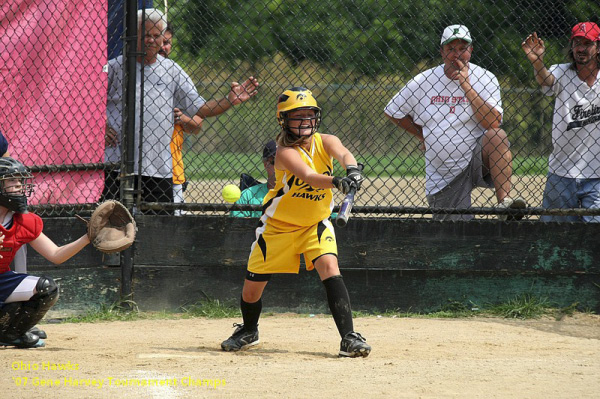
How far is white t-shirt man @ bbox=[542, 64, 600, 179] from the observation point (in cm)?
642

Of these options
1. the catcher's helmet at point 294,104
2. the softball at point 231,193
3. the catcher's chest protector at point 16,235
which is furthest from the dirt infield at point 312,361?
the softball at point 231,193

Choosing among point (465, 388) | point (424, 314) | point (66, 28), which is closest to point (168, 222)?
point (66, 28)

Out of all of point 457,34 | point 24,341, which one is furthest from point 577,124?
point 24,341

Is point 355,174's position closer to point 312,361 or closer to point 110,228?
point 312,361

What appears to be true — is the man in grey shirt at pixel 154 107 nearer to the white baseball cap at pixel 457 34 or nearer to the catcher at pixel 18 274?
the catcher at pixel 18 274

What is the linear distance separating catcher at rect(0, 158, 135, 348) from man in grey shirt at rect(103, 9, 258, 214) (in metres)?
1.36

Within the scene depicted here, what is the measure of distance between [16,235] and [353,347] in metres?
2.12

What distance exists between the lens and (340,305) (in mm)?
4973

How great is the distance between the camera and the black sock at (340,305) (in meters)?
4.95

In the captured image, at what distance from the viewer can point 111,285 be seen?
6402 mm

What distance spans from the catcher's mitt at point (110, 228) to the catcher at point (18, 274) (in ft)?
0.04

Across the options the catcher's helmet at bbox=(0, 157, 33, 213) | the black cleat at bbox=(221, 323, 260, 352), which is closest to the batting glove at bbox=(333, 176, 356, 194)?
the black cleat at bbox=(221, 323, 260, 352)

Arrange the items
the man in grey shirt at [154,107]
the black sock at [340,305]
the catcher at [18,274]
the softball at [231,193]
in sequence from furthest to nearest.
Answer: the softball at [231,193] → the man in grey shirt at [154,107] → the catcher at [18,274] → the black sock at [340,305]

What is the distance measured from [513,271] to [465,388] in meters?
2.46
